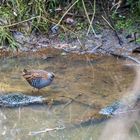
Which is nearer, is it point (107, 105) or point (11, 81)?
point (107, 105)

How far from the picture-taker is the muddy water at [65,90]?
4.36 meters

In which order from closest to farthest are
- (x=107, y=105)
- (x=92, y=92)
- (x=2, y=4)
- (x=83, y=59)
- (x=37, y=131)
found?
1. (x=37, y=131)
2. (x=107, y=105)
3. (x=92, y=92)
4. (x=83, y=59)
5. (x=2, y=4)

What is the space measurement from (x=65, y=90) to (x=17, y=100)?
56 centimetres

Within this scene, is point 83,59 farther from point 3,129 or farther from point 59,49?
point 3,129

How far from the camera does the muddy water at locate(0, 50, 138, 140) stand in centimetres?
436

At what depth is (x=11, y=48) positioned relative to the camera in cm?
657

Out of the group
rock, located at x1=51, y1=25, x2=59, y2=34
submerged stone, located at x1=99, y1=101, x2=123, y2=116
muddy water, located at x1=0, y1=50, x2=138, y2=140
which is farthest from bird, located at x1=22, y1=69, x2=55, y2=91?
rock, located at x1=51, y1=25, x2=59, y2=34

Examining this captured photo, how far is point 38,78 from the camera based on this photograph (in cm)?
501

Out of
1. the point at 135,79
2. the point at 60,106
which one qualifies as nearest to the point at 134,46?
the point at 135,79

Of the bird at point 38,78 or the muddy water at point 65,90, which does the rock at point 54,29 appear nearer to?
the muddy water at point 65,90

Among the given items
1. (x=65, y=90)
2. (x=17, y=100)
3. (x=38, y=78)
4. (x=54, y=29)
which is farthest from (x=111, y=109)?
(x=54, y=29)

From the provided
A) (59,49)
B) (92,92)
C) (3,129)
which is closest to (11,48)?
(59,49)

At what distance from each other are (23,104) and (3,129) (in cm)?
48

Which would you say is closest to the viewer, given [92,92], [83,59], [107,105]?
[107,105]
